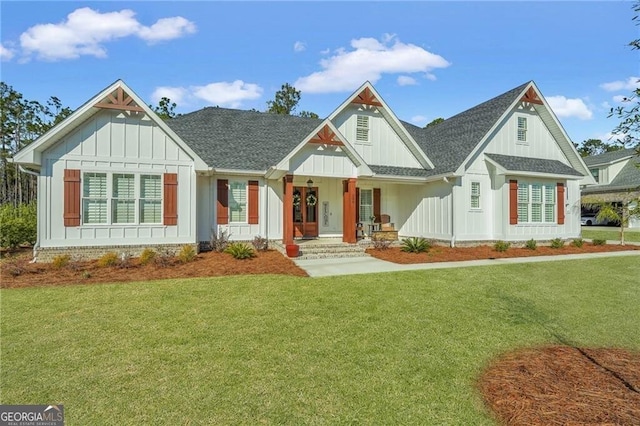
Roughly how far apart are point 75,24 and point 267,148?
7.86 metres

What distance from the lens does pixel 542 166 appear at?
614 inches

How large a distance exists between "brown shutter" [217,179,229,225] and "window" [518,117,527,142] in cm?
1418

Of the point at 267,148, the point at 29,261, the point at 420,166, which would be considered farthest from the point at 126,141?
the point at 420,166

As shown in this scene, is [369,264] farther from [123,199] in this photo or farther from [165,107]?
[165,107]

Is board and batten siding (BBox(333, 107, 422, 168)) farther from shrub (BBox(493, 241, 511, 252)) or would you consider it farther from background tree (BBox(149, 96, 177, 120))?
background tree (BBox(149, 96, 177, 120))

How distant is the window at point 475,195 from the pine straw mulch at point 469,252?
75.0 inches

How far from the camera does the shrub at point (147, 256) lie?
1029cm

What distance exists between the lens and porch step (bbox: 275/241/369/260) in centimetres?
Answer: 1196

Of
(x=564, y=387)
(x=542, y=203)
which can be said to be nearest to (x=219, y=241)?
(x=564, y=387)

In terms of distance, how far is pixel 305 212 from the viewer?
1516 cm

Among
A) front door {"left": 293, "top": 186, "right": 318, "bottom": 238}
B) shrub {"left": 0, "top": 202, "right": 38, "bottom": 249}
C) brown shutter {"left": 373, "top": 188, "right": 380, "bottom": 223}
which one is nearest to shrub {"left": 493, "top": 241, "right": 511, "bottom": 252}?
brown shutter {"left": 373, "top": 188, "right": 380, "bottom": 223}

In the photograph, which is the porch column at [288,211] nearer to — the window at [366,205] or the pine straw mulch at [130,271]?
the pine straw mulch at [130,271]

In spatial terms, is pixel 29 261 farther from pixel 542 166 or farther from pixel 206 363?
pixel 542 166

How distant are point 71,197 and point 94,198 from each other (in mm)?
612
